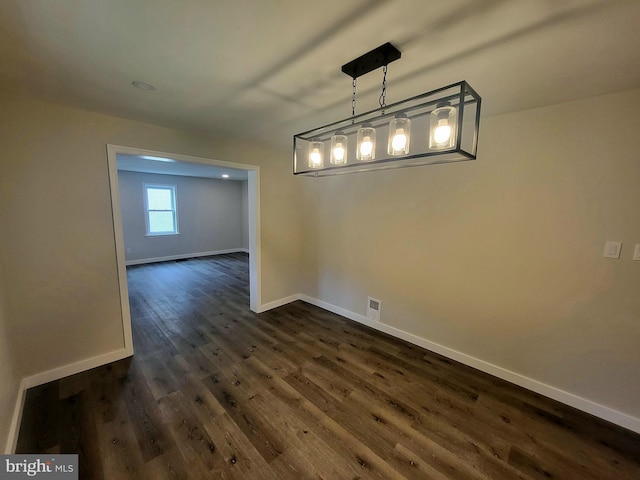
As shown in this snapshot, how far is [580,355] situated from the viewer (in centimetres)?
194

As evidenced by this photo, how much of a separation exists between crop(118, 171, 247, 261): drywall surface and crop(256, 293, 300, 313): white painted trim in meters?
4.63

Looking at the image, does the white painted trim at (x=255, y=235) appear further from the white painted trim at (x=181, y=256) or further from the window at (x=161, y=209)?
the window at (x=161, y=209)

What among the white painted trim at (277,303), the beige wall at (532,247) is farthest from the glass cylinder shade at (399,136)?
the white painted trim at (277,303)

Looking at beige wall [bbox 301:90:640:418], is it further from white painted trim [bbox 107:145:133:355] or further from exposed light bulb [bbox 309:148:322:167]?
white painted trim [bbox 107:145:133:355]

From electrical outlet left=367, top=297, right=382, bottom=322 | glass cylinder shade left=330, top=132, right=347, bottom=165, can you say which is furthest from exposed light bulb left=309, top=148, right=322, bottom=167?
electrical outlet left=367, top=297, right=382, bottom=322

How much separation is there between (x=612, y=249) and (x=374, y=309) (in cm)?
214

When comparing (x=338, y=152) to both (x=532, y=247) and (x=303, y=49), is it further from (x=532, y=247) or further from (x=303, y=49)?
(x=532, y=247)

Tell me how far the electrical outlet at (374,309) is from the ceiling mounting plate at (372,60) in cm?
246

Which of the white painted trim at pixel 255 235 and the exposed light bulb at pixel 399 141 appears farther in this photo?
the white painted trim at pixel 255 235

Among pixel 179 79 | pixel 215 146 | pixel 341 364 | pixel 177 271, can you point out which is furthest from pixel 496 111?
pixel 177 271

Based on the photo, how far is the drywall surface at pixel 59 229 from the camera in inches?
76.4

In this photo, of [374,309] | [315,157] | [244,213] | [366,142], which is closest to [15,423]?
[315,157]

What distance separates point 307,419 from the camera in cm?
183

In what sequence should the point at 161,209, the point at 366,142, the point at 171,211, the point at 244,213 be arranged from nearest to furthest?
the point at 366,142 < the point at 161,209 < the point at 171,211 < the point at 244,213
